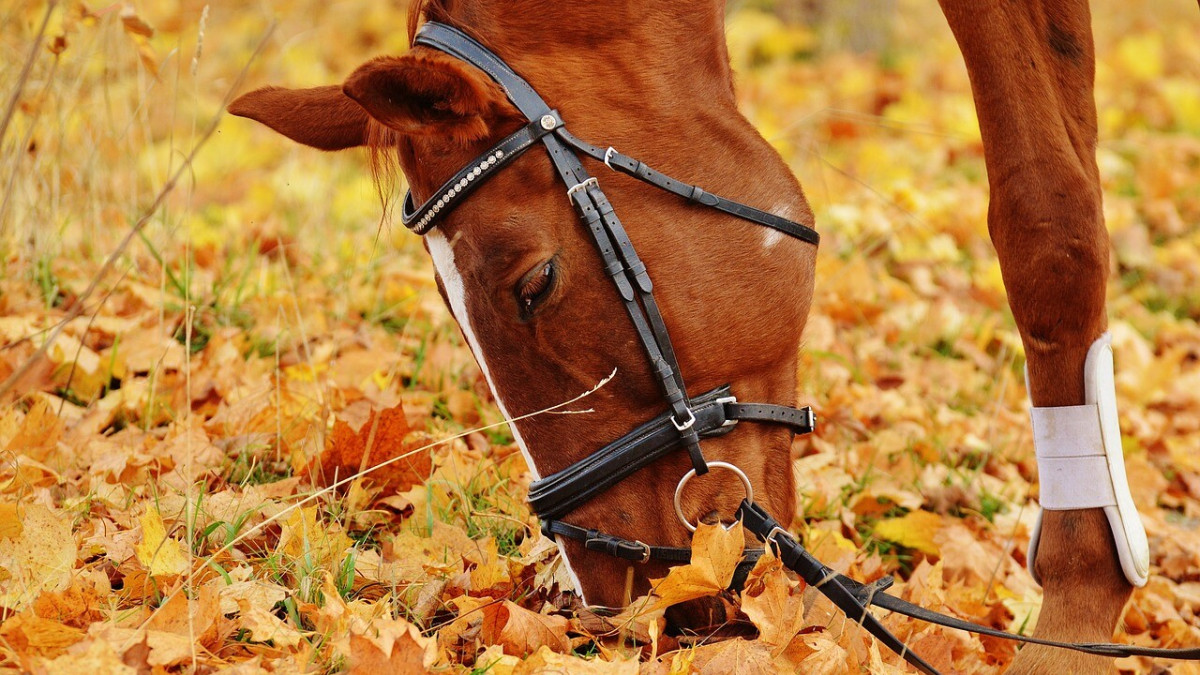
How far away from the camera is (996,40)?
2.46 m

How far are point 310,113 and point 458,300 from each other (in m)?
0.61

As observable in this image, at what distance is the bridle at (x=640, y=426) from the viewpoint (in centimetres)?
218

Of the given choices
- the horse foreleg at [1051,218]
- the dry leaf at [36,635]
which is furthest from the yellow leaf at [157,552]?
the horse foreleg at [1051,218]

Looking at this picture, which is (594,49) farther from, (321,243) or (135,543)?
(321,243)

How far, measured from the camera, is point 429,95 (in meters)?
2.04

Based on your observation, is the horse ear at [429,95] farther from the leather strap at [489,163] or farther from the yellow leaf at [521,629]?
the yellow leaf at [521,629]

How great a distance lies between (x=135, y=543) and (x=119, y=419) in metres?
1.08

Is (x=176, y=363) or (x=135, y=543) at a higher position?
(x=176, y=363)

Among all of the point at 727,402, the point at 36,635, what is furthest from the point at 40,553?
the point at 727,402

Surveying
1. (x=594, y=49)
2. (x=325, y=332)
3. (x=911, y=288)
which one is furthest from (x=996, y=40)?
(x=911, y=288)

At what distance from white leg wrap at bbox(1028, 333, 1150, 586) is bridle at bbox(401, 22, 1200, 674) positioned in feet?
0.98

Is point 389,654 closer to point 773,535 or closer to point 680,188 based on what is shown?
point 773,535

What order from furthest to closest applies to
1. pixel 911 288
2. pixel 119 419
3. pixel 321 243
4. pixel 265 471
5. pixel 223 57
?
pixel 223 57
pixel 911 288
pixel 321 243
pixel 119 419
pixel 265 471

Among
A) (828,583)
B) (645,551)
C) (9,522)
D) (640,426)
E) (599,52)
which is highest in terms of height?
(599,52)
